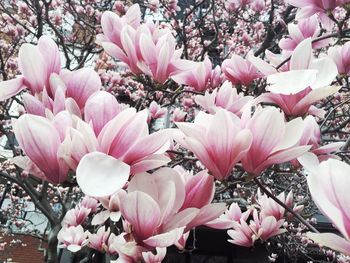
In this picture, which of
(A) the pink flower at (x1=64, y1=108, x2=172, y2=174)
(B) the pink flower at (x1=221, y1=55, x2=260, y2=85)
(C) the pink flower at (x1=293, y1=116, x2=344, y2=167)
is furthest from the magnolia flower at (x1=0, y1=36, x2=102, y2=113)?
(B) the pink flower at (x1=221, y1=55, x2=260, y2=85)

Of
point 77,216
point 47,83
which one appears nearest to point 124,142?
point 47,83

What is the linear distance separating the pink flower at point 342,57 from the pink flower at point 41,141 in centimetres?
82

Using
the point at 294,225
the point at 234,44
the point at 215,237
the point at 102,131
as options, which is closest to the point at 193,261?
the point at 215,237

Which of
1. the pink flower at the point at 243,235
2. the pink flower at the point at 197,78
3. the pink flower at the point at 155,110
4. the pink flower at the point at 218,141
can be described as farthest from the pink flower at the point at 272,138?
the pink flower at the point at 155,110

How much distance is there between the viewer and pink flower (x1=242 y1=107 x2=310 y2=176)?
58 cm

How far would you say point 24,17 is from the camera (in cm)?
515

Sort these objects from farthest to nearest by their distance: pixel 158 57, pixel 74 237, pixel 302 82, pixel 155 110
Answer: pixel 155 110 < pixel 74 237 < pixel 158 57 < pixel 302 82

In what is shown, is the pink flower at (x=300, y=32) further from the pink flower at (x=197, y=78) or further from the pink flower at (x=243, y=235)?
the pink flower at (x=243, y=235)

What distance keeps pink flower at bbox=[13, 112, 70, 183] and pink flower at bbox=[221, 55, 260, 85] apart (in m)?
0.71

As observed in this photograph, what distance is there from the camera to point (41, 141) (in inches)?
21.9

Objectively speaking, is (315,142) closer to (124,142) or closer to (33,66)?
(124,142)

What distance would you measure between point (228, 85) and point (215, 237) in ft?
18.9

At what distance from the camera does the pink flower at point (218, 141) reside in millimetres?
567

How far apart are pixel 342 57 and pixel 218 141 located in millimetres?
676
